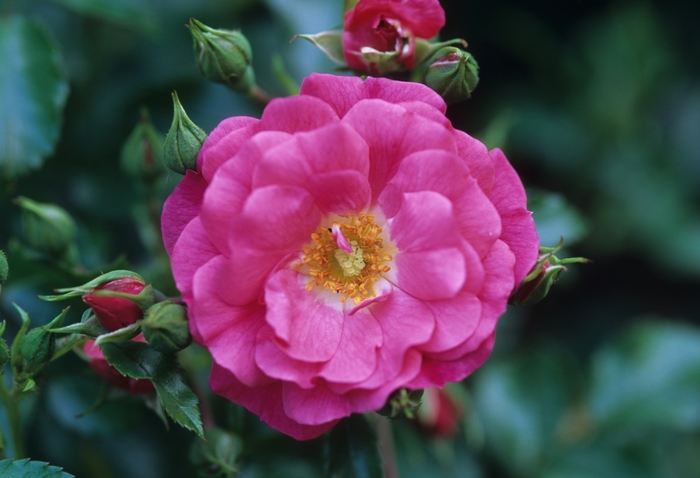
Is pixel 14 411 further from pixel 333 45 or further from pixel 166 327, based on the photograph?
pixel 333 45

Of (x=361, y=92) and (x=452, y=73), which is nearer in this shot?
(x=361, y=92)

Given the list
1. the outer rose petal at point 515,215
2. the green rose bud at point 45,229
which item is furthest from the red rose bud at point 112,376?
the outer rose petal at point 515,215

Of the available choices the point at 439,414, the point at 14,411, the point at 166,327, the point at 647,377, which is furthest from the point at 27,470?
the point at 647,377

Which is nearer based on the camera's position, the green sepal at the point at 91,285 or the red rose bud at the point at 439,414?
the green sepal at the point at 91,285

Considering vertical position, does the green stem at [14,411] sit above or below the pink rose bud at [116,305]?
below

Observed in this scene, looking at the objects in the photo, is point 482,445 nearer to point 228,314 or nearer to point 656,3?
point 228,314

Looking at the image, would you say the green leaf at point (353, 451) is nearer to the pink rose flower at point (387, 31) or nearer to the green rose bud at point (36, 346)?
the green rose bud at point (36, 346)

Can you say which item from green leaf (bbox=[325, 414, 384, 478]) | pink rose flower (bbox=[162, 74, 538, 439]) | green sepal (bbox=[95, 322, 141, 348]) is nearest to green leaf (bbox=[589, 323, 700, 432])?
green leaf (bbox=[325, 414, 384, 478])

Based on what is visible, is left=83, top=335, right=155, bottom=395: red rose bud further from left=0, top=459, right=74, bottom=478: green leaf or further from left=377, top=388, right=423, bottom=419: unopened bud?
left=377, top=388, right=423, bottom=419: unopened bud
